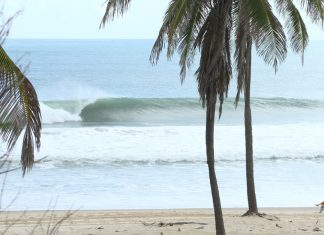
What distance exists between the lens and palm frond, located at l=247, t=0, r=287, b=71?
884cm

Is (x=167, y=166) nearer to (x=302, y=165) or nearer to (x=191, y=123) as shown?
(x=302, y=165)

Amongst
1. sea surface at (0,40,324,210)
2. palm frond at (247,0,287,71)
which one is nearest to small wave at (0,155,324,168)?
sea surface at (0,40,324,210)

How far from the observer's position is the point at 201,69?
9.58m

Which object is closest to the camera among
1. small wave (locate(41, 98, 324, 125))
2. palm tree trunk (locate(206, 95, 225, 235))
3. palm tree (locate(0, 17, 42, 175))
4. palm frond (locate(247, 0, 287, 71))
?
palm tree (locate(0, 17, 42, 175))

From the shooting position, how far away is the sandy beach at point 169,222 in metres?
12.1

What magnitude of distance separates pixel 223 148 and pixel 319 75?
190ft

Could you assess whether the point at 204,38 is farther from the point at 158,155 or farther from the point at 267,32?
the point at 158,155

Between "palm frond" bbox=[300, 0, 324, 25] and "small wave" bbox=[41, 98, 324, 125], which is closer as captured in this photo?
"palm frond" bbox=[300, 0, 324, 25]

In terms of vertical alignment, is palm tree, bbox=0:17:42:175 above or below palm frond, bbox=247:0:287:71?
below

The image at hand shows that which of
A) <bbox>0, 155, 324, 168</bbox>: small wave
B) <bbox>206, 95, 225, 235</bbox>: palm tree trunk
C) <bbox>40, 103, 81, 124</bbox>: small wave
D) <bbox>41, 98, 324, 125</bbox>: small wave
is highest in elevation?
A: <bbox>206, 95, 225, 235</bbox>: palm tree trunk

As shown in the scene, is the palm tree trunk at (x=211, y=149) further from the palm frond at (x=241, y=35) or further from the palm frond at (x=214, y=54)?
the palm frond at (x=241, y=35)

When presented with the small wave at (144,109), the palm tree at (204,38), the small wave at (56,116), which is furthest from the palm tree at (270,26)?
the small wave at (144,109)

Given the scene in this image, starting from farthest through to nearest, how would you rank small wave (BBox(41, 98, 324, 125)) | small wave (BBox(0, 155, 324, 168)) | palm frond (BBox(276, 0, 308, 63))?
1. small wave (BBox(41, 98, 324, 125))
2. small wave (BBox(0, 155, 324, 168))
3. palm frond (BBox(276, 0, 308, 63))

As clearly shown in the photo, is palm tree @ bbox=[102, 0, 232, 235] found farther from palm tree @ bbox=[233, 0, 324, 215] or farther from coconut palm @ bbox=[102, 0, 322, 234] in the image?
palm tree @ bbox=[233, 0, 324, 215]
